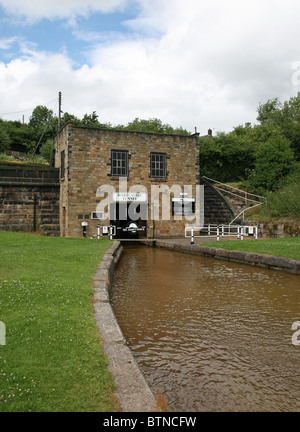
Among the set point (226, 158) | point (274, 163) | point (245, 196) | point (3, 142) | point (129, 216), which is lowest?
point (129, 216)

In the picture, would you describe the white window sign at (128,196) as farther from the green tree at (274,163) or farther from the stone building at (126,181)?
the green tree at (274,163)

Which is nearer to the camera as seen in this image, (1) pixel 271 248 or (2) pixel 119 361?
(2) pixel 119 361

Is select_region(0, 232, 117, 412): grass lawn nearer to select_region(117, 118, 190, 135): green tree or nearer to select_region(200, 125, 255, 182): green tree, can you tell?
select_region(200, 125, 255, 182): green tree

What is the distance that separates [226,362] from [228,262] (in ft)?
26.2

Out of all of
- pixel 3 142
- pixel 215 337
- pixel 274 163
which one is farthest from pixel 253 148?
pixel 215 337

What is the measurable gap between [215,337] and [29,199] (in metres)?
17.3

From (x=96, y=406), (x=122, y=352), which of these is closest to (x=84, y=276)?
(x=122, y=352)

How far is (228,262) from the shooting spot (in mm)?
11734

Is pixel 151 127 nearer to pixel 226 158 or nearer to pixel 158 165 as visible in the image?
pixel 226 158

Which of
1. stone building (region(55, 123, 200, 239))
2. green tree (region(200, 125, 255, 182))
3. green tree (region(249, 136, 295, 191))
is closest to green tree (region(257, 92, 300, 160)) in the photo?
green tree (region(200, 125, 255, 182))

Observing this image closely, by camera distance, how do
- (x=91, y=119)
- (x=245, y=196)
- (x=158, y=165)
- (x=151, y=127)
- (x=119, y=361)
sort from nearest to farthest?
(x=119, y=361) < (x=158, y=165) < (x=245, y=196) < (x=91, y=119) < (x=151, y=127)

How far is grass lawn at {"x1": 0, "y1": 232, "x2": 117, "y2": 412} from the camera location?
2570 mm

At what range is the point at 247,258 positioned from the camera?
11.0m

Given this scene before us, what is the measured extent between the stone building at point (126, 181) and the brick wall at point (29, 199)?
1.88 feet
